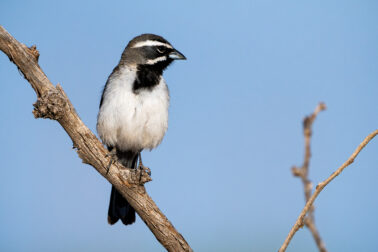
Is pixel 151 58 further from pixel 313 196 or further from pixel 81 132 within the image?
pixel 313 196

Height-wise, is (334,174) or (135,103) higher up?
(135,103)

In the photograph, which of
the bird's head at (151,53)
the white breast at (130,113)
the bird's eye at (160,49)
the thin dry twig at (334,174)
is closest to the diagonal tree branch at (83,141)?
the white breast at (130,113)

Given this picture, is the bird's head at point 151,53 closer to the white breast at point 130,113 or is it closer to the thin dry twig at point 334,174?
the white breast at point 130,113

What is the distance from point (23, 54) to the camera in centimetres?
511

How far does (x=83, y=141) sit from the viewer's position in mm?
5414

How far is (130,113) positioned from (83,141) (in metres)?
1.11

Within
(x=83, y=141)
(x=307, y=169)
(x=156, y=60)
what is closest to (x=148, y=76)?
(x=156, y=60)

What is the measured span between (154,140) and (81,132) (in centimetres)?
171

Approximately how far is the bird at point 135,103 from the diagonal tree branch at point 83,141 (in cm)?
72

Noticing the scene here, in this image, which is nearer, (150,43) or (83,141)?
(83,141)

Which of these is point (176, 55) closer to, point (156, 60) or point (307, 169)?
point (156, 60)

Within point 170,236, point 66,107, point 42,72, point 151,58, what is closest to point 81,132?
point 66,107

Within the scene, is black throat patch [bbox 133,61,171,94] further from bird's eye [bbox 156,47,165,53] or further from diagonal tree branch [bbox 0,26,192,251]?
diagonal tree branch [bbox 0,26,192,251]

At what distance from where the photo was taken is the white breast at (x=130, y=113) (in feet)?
20.9
